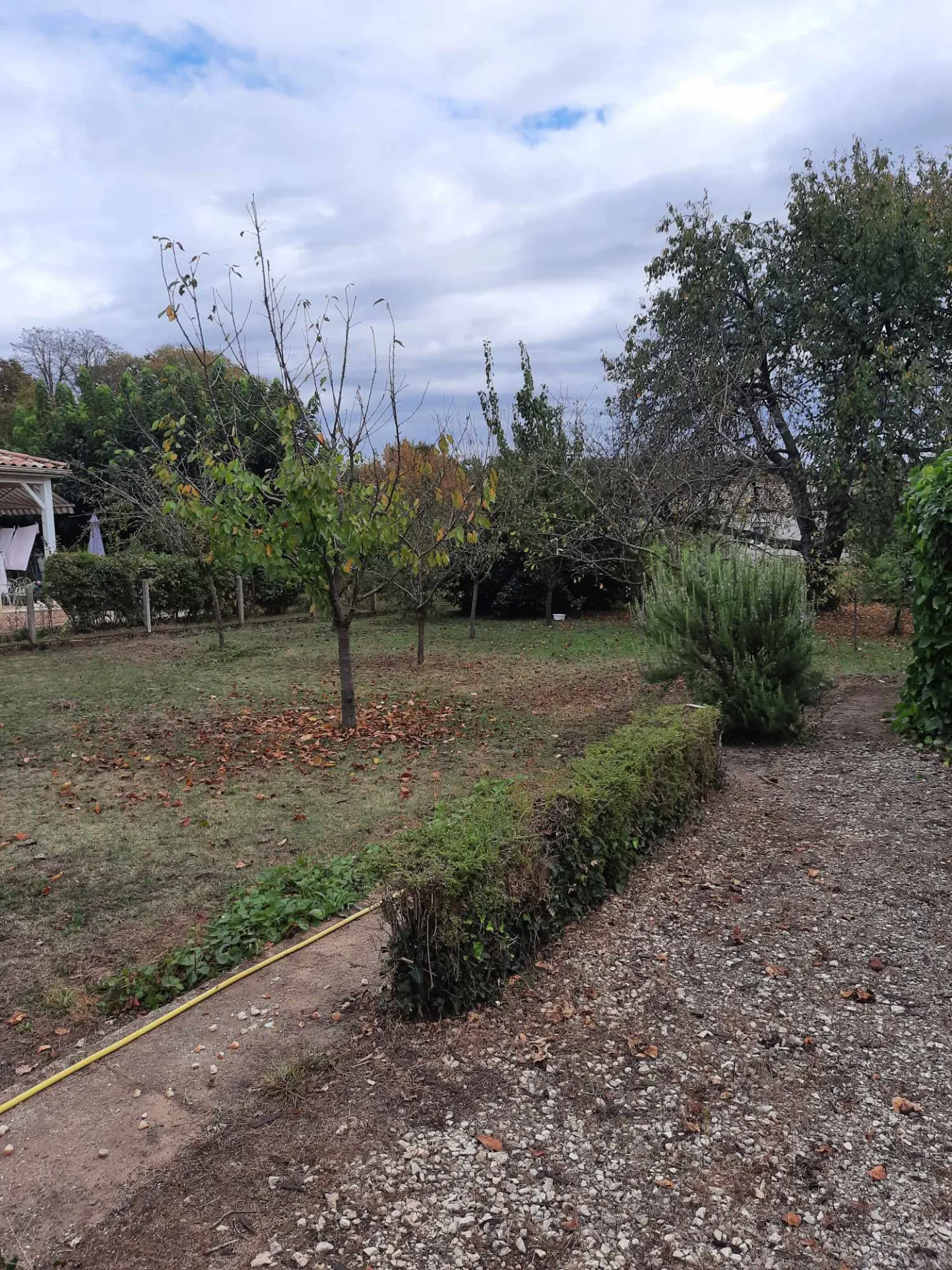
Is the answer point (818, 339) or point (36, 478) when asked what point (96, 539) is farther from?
point (818, 339)

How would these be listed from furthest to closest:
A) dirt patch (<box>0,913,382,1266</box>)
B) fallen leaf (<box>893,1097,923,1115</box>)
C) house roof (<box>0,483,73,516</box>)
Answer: house roof (<box>0,483,73,516</box>) → fallen leaf (<box>893,1097,923,1115</box>) → dirt patch (<box>0,913,382,1266</box>)

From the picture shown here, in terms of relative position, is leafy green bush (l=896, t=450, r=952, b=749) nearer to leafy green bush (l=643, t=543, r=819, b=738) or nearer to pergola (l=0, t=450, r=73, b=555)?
leafy green bush (l=643, t=543, r=819, b=738)

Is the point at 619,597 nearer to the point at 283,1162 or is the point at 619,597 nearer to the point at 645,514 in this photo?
the point at 645,514

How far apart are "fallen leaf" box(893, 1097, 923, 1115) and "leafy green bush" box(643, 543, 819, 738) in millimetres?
4426

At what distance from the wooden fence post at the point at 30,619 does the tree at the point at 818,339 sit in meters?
10.1

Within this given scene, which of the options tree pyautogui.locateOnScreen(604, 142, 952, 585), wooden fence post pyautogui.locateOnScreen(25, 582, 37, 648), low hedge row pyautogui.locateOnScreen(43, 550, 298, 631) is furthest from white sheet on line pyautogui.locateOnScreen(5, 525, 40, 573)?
tree pyautogui.locateOnScreen(604, 142, 952, 585)

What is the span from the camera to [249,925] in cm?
386

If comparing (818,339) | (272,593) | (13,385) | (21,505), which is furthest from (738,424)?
(13,385)

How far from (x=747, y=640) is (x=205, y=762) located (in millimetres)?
4670

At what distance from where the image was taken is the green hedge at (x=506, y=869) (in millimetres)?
2918

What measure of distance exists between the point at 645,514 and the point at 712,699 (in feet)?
17.2

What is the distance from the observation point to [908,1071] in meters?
2.61

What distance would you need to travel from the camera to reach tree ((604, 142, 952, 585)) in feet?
49.0

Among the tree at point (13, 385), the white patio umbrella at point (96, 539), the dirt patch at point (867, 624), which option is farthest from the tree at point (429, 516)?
the tree at point (13, 385)
